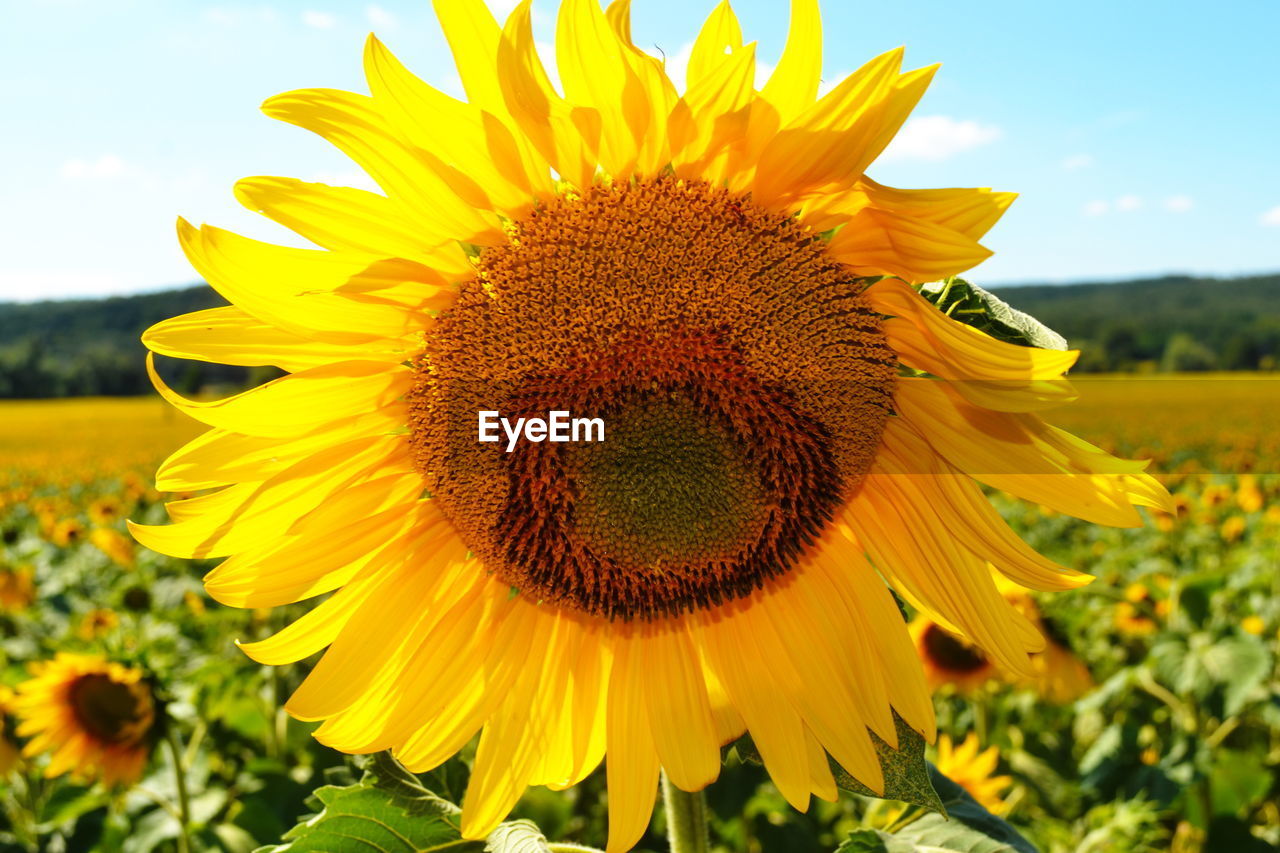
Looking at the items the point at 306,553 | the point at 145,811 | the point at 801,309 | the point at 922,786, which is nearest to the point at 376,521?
the point at 306,553

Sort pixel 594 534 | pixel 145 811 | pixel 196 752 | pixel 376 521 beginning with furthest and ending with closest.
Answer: pixel 196 752 < pixel 145 811 < pixel 376 521 < pixel 594 534

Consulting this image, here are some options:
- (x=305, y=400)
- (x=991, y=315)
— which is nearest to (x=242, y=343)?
(x=305, y=400)

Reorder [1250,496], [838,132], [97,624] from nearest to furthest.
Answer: [838,132]
[97,624]
[1250,496]

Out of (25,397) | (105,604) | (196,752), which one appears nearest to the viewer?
(196,752)

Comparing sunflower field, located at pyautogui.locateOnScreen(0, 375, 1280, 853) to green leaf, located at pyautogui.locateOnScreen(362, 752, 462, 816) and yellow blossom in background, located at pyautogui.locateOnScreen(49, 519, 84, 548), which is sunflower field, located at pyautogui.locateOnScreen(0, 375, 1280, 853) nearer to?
green leaf, located at pyautogui.locateOnScreen(362, 752, 462, 816)

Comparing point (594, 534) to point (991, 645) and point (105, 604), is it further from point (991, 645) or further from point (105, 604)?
point (105, 604)

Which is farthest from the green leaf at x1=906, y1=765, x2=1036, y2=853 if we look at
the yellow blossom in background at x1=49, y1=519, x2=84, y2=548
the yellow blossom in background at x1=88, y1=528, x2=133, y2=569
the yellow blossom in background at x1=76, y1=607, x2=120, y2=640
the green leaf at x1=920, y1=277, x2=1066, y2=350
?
the yellow blossom in background at x1=49, y1=519, x2=84, y2=548

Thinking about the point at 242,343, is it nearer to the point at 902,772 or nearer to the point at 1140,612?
the point at 902,772
